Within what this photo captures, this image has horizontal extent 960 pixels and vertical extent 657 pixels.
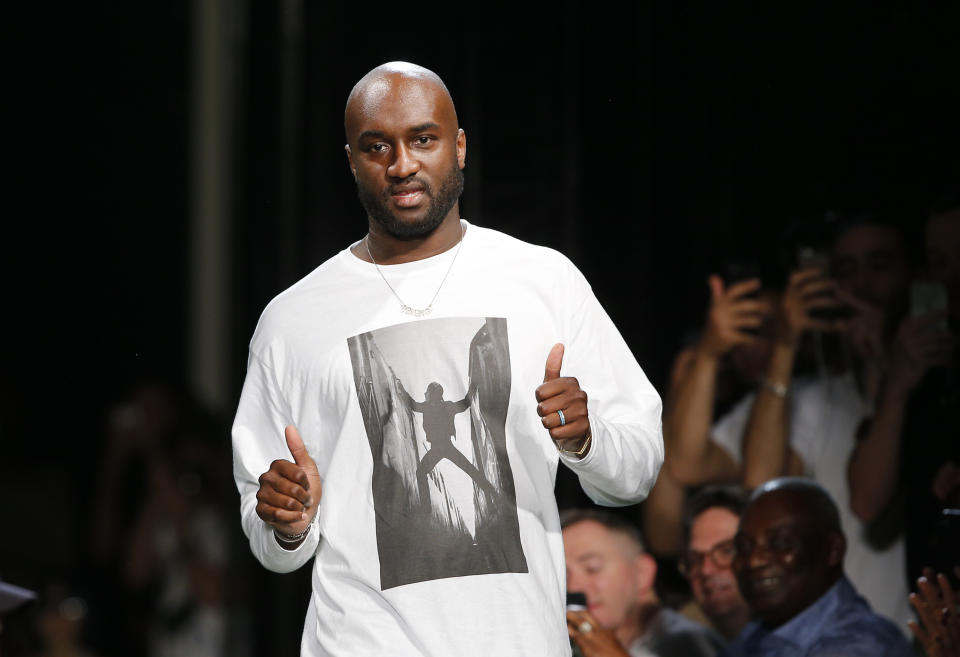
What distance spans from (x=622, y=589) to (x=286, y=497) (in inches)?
65.9

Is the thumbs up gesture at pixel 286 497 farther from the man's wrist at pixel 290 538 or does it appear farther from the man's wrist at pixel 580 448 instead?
the man's wrist at pixel 580 448

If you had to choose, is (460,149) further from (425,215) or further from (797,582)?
(797,582)

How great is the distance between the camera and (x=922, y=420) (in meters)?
3.36

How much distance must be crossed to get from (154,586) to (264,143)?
5.35 ft

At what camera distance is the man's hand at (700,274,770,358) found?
365 centimetres

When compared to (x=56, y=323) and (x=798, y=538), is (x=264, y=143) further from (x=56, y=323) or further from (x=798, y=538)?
(x=798, y=538)

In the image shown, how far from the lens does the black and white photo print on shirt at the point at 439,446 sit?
224 centimetres

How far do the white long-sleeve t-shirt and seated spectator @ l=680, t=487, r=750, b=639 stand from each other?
1.30m

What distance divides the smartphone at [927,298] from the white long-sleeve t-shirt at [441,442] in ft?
4.37

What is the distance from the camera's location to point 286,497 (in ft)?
6.97

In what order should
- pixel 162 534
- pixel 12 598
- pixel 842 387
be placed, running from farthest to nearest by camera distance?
pixel 162 534 → pixel 842 387 → pixel 12 598

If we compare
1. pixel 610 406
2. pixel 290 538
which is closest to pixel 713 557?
pixel 610 406

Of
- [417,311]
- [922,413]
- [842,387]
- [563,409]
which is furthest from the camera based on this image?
[842,387]

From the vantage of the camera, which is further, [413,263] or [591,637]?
[591,637]
